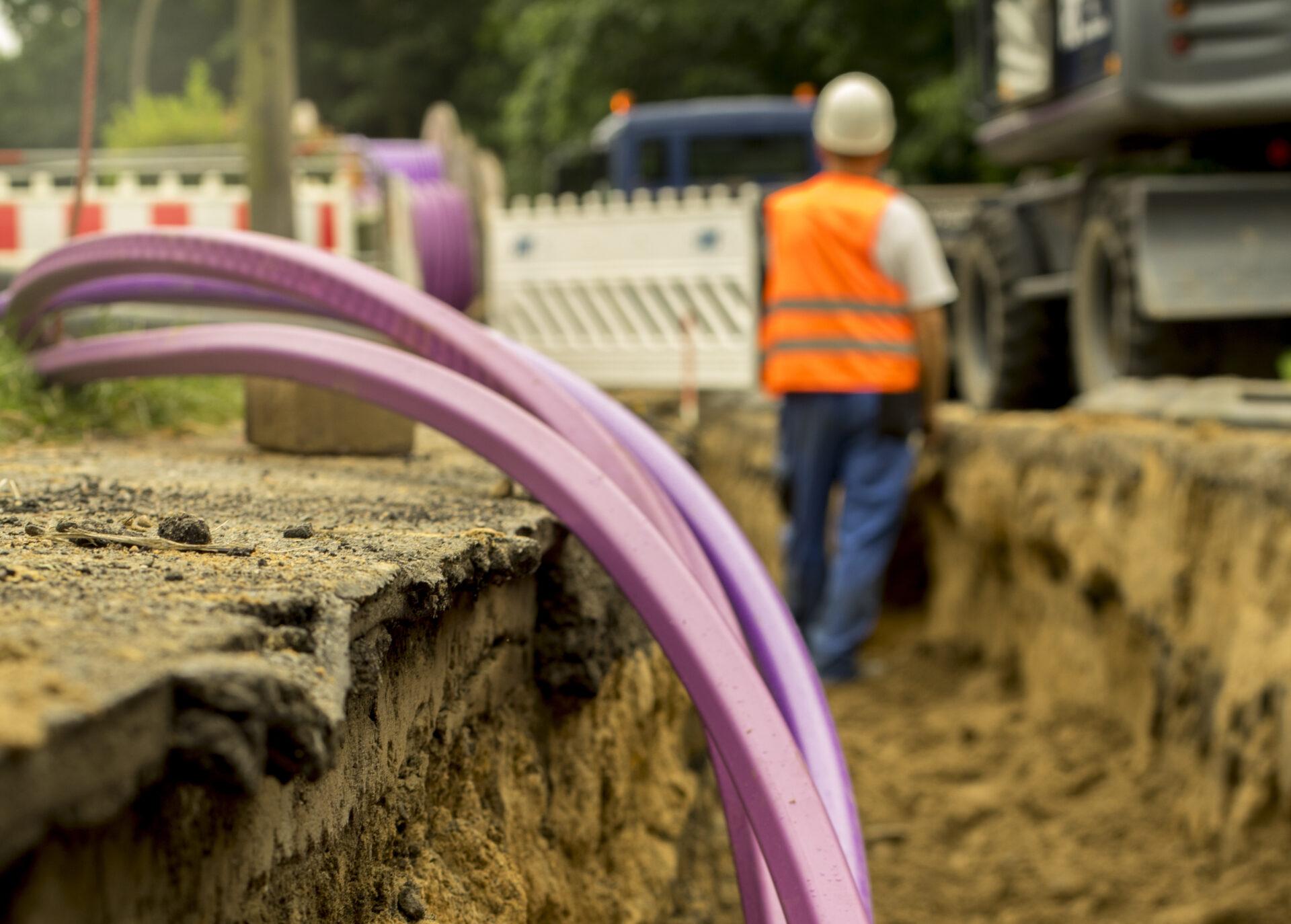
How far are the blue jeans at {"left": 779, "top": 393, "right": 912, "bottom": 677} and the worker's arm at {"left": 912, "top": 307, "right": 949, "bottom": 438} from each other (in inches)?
7.5

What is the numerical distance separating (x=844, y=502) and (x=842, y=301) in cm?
72

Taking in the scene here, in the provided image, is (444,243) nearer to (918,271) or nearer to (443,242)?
(443,242)

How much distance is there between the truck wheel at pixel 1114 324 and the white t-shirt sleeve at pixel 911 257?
1193 millimetres

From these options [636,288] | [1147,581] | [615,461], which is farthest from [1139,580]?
[636,288]

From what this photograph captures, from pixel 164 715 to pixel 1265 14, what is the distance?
17.1 ft

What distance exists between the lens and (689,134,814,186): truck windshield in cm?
1159

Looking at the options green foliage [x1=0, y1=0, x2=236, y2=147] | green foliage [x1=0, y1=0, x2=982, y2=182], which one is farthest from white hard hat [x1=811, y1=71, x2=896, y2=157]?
green foliage [x1=0, y1=0, x2=236, y2=147]

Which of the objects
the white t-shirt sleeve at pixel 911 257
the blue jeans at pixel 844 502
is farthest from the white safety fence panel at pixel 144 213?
the white t-shirt sleeve at pixel 911 257

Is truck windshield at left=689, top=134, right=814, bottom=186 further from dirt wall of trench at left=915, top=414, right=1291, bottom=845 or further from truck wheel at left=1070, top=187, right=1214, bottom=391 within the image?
dirt wall of trench at left=915, top=414, right=1291, bottom=845

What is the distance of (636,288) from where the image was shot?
870 cm

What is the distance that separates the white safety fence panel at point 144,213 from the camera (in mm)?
6750

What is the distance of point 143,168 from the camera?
412 inches

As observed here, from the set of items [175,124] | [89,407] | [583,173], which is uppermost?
[175,124]

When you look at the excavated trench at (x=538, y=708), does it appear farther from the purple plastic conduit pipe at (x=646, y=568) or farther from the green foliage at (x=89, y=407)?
the green foliage at (x=89, y=407)
